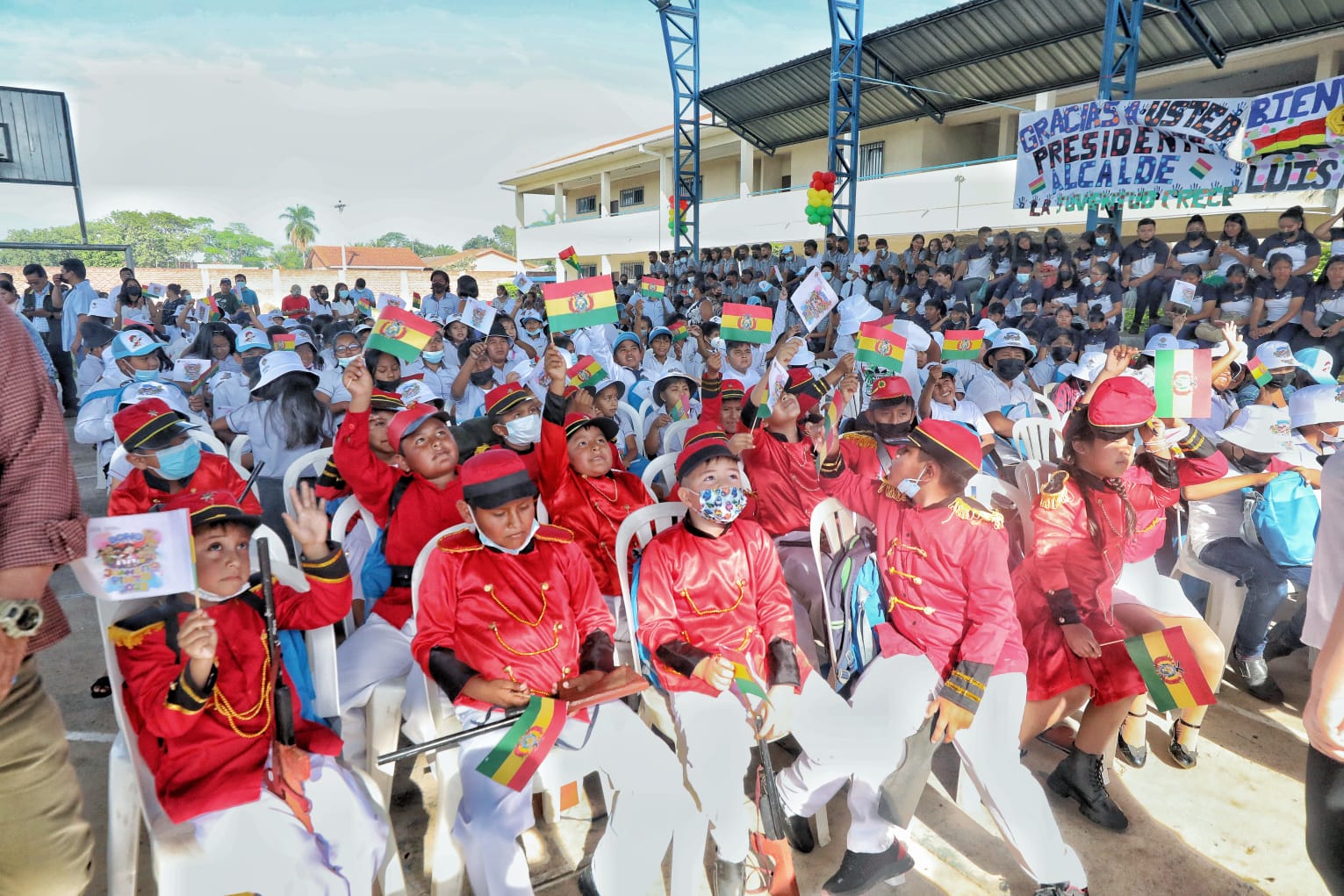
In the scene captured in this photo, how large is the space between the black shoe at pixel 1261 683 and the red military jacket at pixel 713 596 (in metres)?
2.47

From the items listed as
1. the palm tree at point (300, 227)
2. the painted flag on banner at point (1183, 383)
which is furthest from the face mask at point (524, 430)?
the palm tree at point (300, 227)

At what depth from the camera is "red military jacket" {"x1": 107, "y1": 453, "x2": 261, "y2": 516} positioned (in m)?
3.08

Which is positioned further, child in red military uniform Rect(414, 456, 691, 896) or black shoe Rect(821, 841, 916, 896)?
black shoe Rect(821, 841, 916, 896)

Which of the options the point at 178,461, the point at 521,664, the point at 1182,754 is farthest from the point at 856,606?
the point at 178,461

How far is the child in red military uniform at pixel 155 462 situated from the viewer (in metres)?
3.09

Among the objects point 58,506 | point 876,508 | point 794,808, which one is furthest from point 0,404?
point 876,508

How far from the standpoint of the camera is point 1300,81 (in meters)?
13.1

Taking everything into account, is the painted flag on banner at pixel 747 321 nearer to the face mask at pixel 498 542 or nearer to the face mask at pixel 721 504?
the face mask at pixel 721 504

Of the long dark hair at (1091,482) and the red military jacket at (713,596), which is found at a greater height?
the long dark hair at (1091,482)

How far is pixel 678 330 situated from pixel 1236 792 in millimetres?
6541

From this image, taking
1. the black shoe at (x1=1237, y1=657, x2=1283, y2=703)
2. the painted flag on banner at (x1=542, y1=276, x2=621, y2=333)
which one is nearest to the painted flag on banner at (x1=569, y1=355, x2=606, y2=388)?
the painted flag on banner at (x1=542, y1=276, x2=621, y2=333)

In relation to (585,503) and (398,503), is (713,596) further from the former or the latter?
(398,503)

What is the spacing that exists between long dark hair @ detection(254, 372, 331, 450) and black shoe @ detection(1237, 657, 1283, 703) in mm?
5064

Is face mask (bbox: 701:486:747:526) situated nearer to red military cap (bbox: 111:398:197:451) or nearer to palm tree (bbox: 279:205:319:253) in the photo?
red military cap (bbox: 111:398:197:451)
